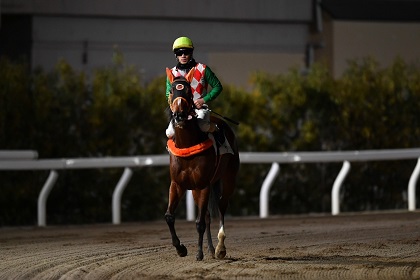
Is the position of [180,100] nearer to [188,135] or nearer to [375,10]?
[188,135]

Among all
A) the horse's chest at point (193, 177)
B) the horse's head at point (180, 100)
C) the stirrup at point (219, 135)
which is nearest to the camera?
the horse's head at point (180, 100)

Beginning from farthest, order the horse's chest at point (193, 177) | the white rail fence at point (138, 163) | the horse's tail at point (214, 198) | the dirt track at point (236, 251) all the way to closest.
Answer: the white rail fence at point (138, 163) → the horse's tail at point (214, 198) → the horse's chest at point (193, 177) → the dirt track at point (236, 251)

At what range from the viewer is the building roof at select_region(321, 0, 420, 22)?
105 ft

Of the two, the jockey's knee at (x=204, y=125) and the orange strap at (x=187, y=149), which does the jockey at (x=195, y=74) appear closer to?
the jockey's knee at (x=204, y=125)

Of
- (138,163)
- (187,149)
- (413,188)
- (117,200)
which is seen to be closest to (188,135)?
(187,149)

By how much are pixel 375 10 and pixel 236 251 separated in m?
22.4

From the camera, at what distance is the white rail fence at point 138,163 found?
643 inches

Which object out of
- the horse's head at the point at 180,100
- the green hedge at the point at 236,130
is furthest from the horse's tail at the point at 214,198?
the green hedge at the point at 236,130

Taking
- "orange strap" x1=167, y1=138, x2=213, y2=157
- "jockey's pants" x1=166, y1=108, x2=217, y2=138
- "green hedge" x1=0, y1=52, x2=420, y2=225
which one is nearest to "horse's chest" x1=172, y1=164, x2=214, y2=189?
"orange strap" x1=167, y1=138, x2=213, y2=157

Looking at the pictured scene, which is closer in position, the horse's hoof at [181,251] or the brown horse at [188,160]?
the brown horse at [188,160]

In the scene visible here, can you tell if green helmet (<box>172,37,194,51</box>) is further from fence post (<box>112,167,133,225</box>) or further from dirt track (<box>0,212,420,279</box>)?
fence post (<box>112,167,133,225</box>)

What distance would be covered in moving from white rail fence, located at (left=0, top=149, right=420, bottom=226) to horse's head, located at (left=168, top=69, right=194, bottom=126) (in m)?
6.40

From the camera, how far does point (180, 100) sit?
10.0 m

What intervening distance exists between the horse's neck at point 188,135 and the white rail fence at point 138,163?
20.2ft
